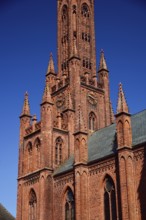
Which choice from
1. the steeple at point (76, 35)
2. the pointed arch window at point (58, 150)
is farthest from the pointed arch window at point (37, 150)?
the steeple at point (76, 35)

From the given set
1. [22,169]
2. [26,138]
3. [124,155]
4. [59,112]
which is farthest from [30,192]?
[124,155]

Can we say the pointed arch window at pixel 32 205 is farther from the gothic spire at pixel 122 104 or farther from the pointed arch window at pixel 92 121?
the gothic spire at pixel 122 104

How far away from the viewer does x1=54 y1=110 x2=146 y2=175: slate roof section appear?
39.2 m

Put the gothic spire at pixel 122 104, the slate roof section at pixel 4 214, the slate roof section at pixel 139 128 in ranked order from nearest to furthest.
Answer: the slate roof section at pixel 139 128
the gothic spire at pixel 122 104
the slate roof section at pixel 4 214

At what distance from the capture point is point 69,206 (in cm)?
4328

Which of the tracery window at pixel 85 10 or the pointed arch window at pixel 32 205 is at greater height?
the tracery window at pixel 85 10

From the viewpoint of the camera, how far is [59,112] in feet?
179

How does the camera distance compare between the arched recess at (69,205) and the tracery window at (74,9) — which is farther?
the tracery window at (74,9)

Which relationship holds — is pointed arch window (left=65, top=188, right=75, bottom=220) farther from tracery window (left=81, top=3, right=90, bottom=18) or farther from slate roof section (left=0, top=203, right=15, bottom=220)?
tracery window (left=81, top=3, right=90, bottom=18)

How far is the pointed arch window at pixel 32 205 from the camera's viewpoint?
46.7 meters

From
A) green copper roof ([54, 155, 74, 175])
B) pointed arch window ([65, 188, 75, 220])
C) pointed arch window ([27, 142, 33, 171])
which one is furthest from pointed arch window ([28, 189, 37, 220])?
pointed arch window ([65, 188, 75, 220])

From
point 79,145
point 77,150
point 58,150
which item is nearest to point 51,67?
point 58,150

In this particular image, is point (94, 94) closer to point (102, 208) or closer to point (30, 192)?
point (30, 192)

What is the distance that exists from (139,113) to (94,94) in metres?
15.2
